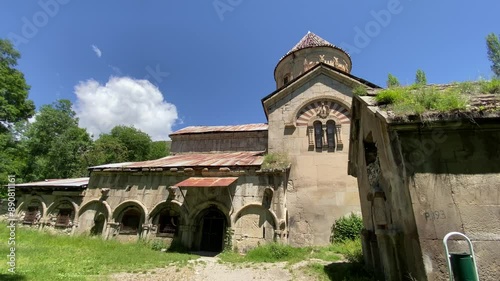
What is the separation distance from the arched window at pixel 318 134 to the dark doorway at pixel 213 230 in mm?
5463

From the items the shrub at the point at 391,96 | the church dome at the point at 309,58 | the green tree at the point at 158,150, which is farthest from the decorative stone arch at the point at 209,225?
the green tree at the point at 158,150

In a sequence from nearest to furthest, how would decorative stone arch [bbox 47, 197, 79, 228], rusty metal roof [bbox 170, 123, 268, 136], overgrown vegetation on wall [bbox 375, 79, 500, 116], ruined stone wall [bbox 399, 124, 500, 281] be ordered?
ruined stone wall [bbox 399, 124, 500, 281] < overgrown vegetation on wall [bbox 375, 79, 500, 116] < decorative stone arch [bbox 47, 197, 79, 228] < rusty metal roof [bbox 170, 123, 268, 136]

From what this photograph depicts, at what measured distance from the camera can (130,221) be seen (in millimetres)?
11164

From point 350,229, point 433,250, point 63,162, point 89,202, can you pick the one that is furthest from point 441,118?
point 63,162

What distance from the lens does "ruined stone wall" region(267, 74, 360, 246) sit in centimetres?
991

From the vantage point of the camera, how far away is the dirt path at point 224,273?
612 centimetres

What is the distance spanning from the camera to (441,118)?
340cm

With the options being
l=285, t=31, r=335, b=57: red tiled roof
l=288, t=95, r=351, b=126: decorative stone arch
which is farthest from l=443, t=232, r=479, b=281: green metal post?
l=285, t=31, r=335, b=57: red tiled roof

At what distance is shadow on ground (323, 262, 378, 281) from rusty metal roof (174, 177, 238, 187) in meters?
4.71

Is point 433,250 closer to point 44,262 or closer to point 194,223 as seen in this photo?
point 194,223

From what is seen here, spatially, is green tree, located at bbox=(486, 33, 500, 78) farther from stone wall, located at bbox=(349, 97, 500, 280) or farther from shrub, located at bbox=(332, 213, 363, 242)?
stone wall, located at bbox=(349, 97, 500, 280)

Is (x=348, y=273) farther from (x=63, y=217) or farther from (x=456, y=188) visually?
(x=63, y=217)

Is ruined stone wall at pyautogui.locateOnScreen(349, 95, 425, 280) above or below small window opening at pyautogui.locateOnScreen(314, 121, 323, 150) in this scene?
below

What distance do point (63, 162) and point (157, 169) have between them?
20.3 metres
